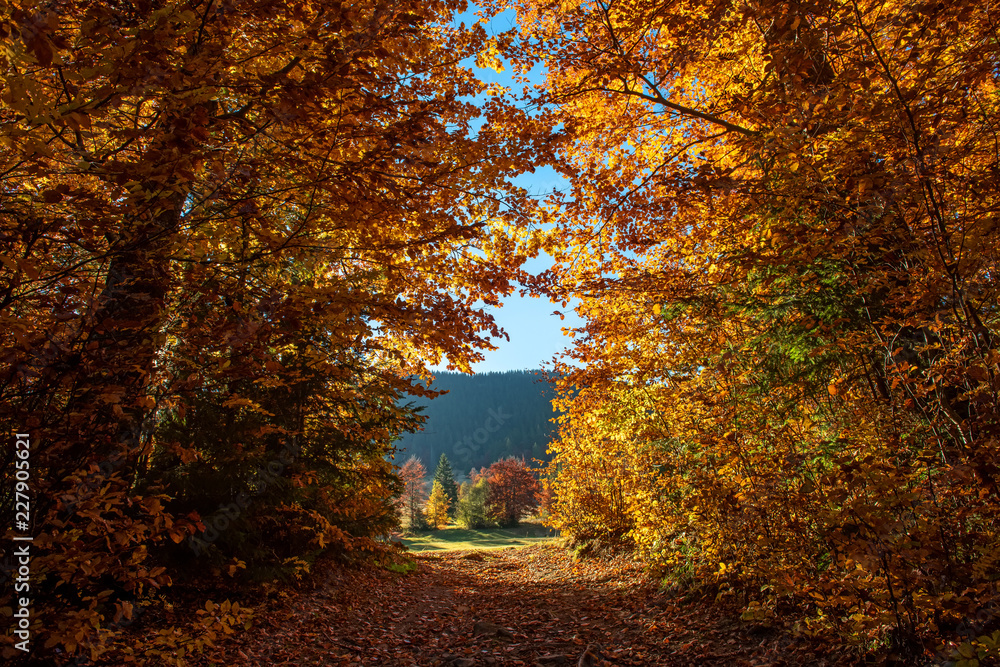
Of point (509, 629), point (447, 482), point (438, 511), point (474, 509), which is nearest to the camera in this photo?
point (509, 629)

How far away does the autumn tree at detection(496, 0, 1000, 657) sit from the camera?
3.09 m

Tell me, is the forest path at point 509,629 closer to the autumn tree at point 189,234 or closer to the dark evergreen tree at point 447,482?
the autumn tree at point 189,234

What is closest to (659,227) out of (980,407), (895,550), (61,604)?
(980,407)

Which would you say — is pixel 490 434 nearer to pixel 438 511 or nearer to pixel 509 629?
pixel 438 511

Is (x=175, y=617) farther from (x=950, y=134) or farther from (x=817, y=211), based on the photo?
(x=950, y=134)

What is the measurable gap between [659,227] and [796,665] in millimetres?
5506

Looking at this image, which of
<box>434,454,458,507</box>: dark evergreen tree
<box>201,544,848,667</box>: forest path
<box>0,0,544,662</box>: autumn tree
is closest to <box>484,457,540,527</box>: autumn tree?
<box>434,454,458,507</box>: dark evergreen tree

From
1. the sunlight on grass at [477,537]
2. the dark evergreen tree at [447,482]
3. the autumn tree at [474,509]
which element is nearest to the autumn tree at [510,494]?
the autumn tree at [474,509]

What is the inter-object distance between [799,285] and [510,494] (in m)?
44.4

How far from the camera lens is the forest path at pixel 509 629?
496 cm

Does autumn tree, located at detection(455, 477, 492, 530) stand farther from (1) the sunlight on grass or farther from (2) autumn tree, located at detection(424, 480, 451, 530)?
(2) autumn tree, located at detection(424, 480, 451, 530)

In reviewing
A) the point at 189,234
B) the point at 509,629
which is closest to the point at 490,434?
the point at 509,629

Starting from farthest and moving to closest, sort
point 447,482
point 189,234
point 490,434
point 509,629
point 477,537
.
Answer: point 490,434 < point 447,482 < point 477,537 < point 509,629 < point 189,234

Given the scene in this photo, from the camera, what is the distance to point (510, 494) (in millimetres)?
45781
